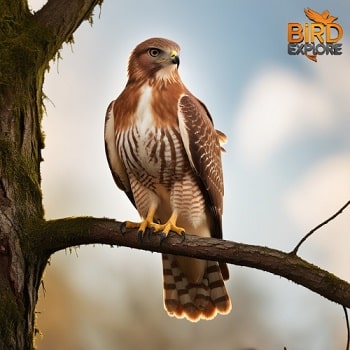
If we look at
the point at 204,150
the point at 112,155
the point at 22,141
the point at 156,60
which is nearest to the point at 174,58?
the point at 156,60

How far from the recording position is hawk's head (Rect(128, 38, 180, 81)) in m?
5.04

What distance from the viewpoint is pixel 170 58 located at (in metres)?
5.04

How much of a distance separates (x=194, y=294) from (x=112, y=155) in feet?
3.70

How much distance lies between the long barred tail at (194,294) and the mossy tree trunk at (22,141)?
1.16 meters

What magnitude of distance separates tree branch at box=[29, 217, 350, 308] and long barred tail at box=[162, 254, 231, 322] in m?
1.03

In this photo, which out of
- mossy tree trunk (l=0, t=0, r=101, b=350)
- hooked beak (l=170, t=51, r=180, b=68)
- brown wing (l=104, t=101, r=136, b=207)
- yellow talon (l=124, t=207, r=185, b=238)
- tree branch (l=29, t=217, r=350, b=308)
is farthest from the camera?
brown wing (l=104, t=101, r=136, b=207)

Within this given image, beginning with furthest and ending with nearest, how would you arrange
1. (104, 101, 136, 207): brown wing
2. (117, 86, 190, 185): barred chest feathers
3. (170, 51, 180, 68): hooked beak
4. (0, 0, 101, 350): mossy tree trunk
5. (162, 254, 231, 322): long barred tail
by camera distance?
(162, 254, 231, 322): long barred tail → (104, 101, 136, 207): brown wing → (170, 51, 180, 68): hooked beak → (117, 86, 190, 185): barred chest feathers → (0, 0, 101, 350): mossy tree trunk

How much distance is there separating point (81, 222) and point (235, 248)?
91 cm

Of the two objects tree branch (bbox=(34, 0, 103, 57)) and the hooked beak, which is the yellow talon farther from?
tree branch (bbox=(34, 0, 103, 57))

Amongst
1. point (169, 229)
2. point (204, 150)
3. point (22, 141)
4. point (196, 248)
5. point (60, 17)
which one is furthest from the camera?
point (60, 17)

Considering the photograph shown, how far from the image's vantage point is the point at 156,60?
16.7 ft

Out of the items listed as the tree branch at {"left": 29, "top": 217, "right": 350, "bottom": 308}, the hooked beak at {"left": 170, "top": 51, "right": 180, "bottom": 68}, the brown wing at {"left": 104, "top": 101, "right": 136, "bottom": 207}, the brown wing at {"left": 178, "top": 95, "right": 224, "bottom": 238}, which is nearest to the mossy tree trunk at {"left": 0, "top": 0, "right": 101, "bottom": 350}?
the tree branch at {"left": 29, "top": 217, "right": 350, "bottom": 308}

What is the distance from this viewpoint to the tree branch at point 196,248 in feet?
13.0

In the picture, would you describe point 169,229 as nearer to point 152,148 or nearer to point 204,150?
point 152,148
